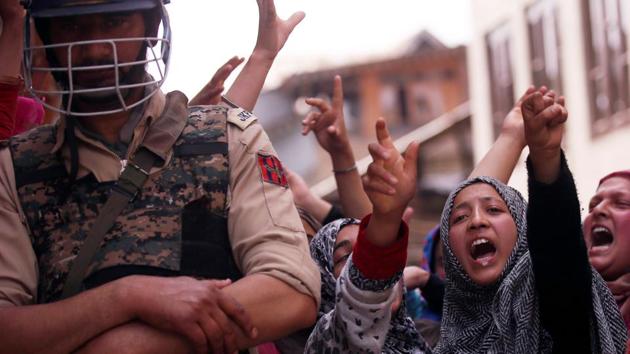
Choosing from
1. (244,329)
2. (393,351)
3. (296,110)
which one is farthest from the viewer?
(296,110)

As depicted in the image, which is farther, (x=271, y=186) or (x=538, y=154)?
(x=538, y=154)

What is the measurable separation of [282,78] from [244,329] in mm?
35887

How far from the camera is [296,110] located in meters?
38.4

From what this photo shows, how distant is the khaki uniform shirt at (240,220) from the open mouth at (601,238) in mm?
2039

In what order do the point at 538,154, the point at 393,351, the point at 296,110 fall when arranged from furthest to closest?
the point at 296,110
the point at 393,351
the point at 538,154

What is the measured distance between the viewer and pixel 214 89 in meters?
4.74

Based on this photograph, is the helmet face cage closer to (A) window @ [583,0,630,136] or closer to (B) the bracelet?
(B) the bracelet

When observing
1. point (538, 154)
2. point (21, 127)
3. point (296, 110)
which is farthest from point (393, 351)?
point (296, 110)

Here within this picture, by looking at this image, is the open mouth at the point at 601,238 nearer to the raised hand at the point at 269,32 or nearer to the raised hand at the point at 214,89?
the raised hand at the point at 269,32

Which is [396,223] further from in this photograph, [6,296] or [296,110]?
[296,110]

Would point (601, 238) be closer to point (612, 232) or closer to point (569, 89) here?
point (612, 232)

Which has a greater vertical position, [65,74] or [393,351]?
[65,74]

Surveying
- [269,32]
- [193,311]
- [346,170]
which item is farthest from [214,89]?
[193,311]

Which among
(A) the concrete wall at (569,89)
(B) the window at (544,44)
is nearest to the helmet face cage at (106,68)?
(A) the concrete wall at (569,89)
